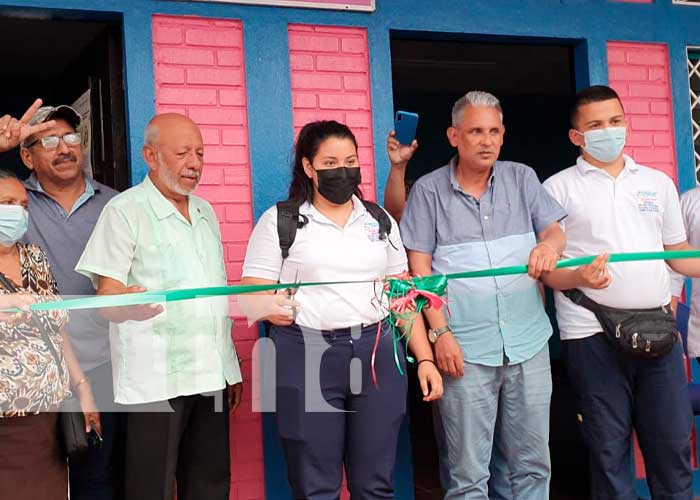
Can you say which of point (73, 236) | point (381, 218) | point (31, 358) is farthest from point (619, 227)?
point (31, 358)

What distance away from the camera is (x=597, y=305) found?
3.40m

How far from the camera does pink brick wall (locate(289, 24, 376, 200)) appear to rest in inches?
155

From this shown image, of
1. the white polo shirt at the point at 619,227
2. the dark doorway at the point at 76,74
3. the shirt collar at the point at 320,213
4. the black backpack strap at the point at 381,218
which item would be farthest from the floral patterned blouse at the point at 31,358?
the white polo shirt at the point at 619,227

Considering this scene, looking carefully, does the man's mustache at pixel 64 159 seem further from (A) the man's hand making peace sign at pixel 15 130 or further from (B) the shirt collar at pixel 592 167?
(B) the shirt collar at pixel 592 167

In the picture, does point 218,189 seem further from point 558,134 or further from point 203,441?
point 558,134

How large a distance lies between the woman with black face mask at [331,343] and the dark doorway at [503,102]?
2.44 m

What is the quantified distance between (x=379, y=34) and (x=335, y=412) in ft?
6.13

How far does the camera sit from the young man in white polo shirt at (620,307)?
3.38 metres

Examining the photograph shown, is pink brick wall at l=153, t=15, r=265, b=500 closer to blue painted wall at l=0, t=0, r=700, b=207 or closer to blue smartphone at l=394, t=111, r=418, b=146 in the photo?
blue painted wall at l=0, t=0, r=700, b=207

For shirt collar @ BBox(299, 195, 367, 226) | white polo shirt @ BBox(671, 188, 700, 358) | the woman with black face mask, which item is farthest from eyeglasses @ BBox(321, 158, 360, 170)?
white polo shirt @ BBox(671, 188, 700, 358)

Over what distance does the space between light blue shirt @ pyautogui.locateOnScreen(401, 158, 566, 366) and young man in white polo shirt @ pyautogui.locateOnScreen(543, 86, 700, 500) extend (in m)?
0.15

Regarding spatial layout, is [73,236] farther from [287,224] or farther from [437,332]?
[437,332]

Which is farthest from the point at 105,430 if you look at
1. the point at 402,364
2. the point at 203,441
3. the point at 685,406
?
the point at 685,406

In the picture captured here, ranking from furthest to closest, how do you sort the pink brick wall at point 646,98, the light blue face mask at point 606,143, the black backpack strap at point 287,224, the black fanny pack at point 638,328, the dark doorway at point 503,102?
the dark doorway at point 503,102, the pink brick wall at point 646,98, the light blue face mask at point 606,143, the black fanny pack at point 638,328, the black backpack strap at point 287,224
